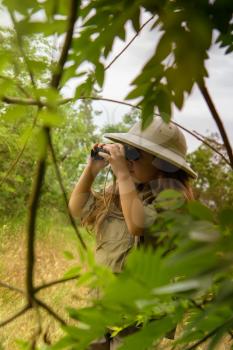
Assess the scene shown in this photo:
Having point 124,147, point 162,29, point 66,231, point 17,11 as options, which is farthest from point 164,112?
point 66,231

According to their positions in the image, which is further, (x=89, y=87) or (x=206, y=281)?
(x=89, y=87)

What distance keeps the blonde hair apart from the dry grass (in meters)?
0.11

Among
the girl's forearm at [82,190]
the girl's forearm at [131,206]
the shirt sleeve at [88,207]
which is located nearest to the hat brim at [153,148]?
the girl's forearm at [131,206]

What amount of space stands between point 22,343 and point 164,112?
285mm

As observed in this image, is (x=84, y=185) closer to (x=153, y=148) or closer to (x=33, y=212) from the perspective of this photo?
(x=153, y=148)

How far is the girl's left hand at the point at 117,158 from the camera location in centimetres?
183

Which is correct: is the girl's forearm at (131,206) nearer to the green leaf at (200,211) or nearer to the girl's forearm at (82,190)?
the girl's forearm at (82,190)

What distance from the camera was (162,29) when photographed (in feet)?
1.79

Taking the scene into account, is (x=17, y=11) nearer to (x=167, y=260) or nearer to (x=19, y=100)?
(x=19, y=100)

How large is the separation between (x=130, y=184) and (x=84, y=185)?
31 cm

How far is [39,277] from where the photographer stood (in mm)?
4699

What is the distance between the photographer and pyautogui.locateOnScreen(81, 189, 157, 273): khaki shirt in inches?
78.0

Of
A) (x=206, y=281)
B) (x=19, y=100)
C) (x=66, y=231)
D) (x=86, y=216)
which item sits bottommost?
(x=206, y=281)

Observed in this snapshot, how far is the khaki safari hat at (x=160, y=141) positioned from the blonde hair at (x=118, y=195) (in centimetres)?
8
